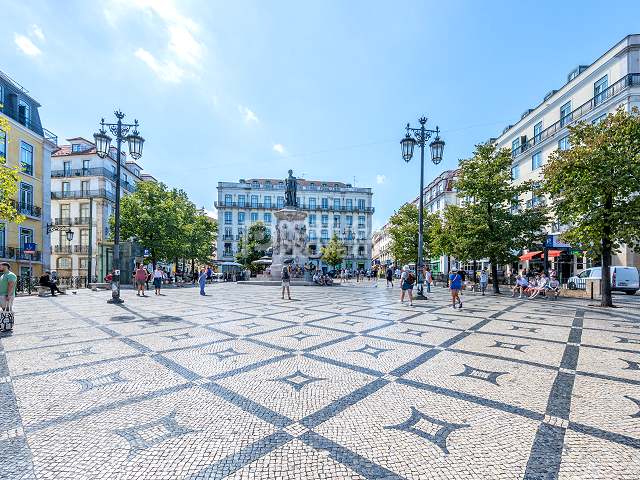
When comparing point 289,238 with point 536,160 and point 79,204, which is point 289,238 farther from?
point 79,204

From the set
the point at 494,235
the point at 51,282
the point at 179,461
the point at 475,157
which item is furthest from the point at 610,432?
the point at 51,282

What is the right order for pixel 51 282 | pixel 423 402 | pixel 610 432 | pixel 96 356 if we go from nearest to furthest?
pixel 610 432 → pixel 423 402 → pixel 96 356 → pixel 51 282

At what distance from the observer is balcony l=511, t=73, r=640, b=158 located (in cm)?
2448

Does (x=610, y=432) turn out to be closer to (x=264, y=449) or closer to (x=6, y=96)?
(x=264, y=449)

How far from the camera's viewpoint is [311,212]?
76.2 m

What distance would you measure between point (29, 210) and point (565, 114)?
46.8 meters

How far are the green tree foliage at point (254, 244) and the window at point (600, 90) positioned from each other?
47386 mm

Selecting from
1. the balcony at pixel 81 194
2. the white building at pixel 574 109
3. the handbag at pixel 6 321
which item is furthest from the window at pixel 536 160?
the balcony at pixel 81 194

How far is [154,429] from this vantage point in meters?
3.34

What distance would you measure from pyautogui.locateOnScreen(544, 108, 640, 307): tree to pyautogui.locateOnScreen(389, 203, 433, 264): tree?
23733 millimetres

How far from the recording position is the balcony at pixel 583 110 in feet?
80.3

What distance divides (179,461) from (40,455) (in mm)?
1187

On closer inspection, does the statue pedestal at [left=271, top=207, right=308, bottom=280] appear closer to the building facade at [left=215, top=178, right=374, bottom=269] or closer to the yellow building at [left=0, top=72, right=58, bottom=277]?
the yellow building at [left=0, top=72, right=58, bottom=277]

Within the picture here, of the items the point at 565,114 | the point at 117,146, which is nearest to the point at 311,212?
the point at 565,114
